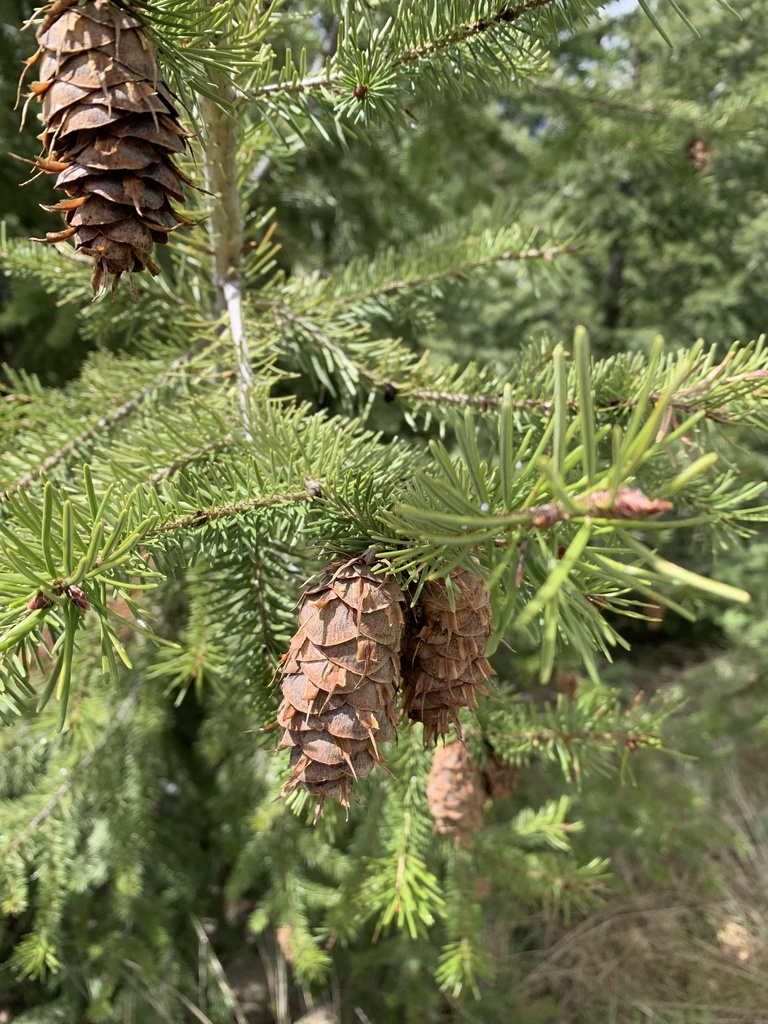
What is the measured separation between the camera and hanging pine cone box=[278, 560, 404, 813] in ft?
1.34

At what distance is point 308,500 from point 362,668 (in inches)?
5.6

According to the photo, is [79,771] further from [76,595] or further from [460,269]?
[460,269]

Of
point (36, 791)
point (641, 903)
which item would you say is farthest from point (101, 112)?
point (641, 903)

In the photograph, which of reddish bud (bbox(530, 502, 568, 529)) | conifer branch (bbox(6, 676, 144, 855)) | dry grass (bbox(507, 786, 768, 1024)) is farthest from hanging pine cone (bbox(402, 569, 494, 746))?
dry grass (bbox(507, 786, 768, 1024))

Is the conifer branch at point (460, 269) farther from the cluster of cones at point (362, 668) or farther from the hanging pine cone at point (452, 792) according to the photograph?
the hanging pine cone at point (452, 792)

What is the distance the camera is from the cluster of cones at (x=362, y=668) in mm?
408

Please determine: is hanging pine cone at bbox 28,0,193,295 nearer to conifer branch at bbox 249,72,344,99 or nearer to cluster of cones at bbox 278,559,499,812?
conifer branch at bbox 249,72,344,99

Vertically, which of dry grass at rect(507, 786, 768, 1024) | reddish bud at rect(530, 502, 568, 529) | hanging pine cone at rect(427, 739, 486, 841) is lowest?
dry grass at rect(507, 786, 768, 1024)

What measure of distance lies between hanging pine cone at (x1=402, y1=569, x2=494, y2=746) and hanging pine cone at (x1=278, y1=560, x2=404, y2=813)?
26 mm

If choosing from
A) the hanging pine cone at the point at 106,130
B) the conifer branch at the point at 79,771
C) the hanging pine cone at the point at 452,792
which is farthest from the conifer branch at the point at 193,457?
the conifer branch at the point at 79,771

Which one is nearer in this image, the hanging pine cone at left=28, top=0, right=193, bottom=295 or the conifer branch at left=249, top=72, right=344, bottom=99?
the hanging pine cone at left=28, top=0, right=193, bottom=295

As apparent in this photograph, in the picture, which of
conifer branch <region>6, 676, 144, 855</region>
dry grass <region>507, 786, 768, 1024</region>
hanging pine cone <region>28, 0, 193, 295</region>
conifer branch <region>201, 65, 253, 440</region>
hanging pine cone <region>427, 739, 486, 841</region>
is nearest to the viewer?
hanging pine cone <region>28, 0, 193, 295</region>

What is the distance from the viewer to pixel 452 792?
30.7 inches

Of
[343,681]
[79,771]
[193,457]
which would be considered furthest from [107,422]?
[79,771]
